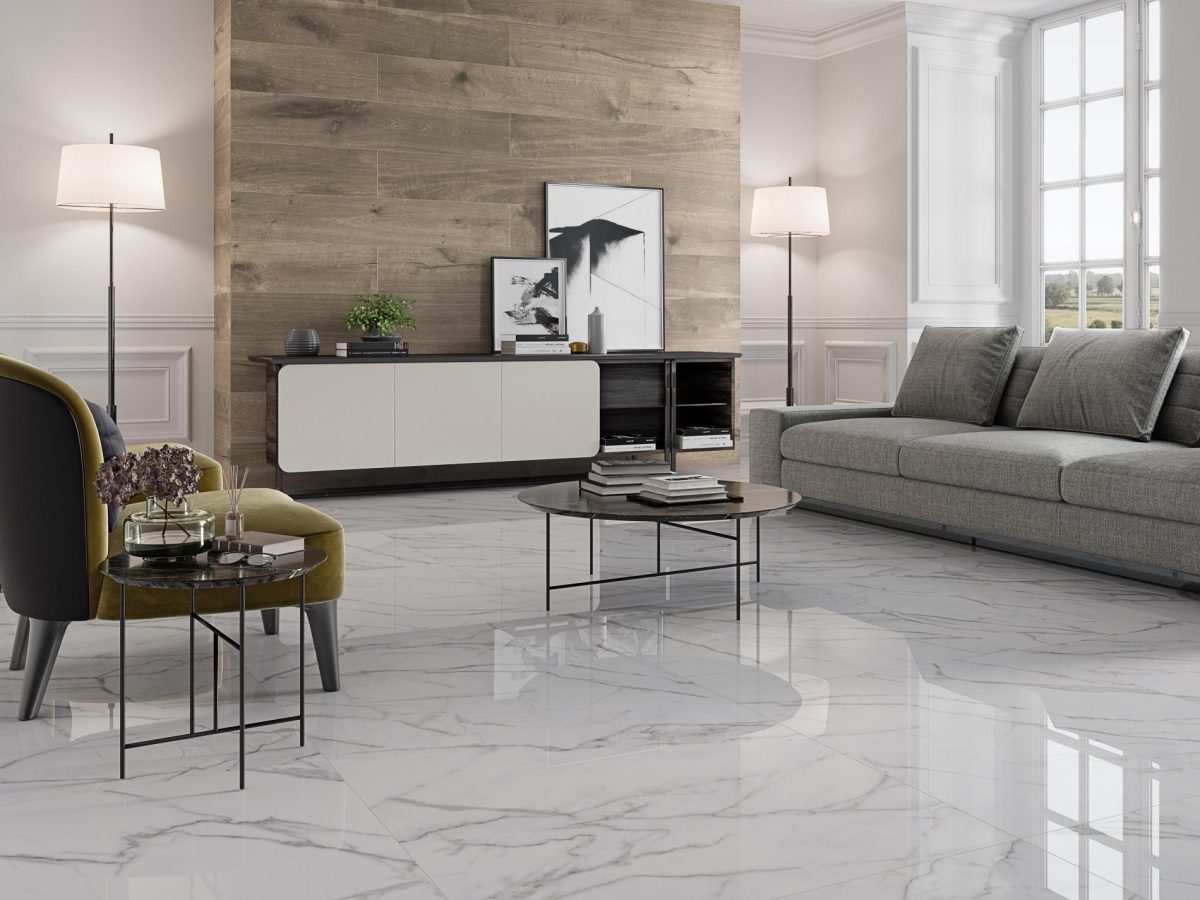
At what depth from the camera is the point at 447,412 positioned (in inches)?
232

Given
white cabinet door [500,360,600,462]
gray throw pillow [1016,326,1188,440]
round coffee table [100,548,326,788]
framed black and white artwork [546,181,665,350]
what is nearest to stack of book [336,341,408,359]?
white cabinet door [500,360,600,462]

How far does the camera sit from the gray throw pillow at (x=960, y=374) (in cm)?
499

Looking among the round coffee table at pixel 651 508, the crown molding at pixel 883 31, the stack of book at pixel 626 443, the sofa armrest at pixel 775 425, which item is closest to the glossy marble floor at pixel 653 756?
the round coffee table at pixel 651 508

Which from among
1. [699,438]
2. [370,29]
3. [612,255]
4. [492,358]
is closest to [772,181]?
[612,255]

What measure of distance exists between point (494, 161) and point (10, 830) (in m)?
Result: 4.82

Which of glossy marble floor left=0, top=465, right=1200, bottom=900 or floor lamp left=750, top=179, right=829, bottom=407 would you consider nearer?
glossy marble floor left=0, top=465, right=1200, bottom=900

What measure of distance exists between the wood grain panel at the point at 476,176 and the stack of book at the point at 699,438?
1424 millimetres

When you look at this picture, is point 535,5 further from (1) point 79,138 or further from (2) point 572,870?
(2) point 572,870

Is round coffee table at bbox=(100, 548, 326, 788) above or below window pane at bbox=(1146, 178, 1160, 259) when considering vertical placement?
below

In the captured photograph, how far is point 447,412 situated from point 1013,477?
2.81 meters

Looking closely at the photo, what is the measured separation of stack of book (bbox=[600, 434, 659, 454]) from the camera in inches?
251

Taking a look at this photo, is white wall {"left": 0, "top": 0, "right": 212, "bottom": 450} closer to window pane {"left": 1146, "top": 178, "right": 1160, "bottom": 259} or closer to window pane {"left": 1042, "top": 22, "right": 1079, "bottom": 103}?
window pane {"left": 1042, "top": 22, "right": 1079, "bottom": 103}

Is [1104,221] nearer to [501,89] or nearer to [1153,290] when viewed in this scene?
[1153,290]

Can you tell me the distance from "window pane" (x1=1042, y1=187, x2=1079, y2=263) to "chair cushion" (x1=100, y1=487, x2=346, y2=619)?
225 inches
